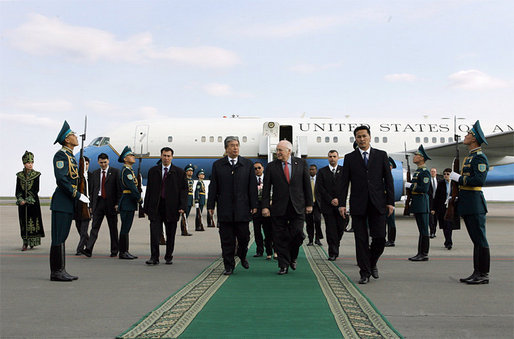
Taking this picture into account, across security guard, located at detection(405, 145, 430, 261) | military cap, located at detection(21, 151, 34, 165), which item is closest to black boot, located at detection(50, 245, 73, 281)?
military cap, located at detection(21, 151, 34, 165)

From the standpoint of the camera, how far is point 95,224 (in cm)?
841

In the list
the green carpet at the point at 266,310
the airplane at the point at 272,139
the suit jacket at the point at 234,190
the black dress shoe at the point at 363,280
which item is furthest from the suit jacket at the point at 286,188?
the airplane at the point at 272,139

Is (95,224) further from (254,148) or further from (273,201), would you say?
(254,148)

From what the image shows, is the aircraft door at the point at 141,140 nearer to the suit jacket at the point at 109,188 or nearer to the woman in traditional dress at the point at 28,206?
the woman in traditional dress at the point at 28,206

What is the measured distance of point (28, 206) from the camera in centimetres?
885

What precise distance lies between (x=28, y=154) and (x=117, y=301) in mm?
5380

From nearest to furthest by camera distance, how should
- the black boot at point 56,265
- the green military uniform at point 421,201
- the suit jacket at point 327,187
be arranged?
1. the black boot at point 56,265
2. the green military uniform at point 421,201
3. the suit jacket at point 327,187

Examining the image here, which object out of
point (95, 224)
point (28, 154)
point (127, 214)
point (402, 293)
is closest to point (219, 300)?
point (402, 293)

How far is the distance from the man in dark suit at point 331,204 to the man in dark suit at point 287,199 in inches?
47.0

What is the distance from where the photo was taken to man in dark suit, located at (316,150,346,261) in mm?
7891

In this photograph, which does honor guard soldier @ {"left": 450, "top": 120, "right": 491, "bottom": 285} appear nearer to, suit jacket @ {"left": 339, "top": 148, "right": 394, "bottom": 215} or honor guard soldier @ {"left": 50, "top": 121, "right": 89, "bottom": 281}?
suit jacket @ {"left": 339, "top": 148, "right": 394, "bottom": 215}

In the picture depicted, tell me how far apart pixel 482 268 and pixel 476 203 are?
78 cm

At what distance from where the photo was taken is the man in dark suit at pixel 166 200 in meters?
7.35

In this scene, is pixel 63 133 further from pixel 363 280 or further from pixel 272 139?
pixel 272 139
